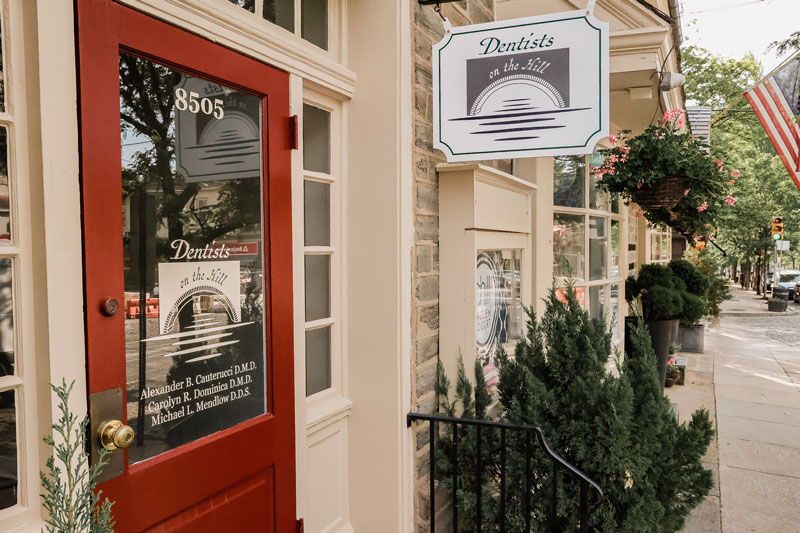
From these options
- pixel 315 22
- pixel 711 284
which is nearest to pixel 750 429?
pixel 315 22

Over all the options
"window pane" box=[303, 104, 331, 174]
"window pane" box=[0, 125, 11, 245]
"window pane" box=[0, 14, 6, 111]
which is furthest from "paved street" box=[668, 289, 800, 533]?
"window pane" box=[0, 14, 6, 111]

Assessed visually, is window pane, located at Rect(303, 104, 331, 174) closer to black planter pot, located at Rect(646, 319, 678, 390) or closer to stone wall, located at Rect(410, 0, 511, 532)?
stone wall, located at Rect(410, 0, 511, 532)

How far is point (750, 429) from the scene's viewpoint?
5746 millimetres

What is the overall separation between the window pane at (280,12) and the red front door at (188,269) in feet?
0.79

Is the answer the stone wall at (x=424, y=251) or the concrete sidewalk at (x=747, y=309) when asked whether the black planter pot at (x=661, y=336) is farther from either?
the concrete sidewalk at (x=747, y=309)

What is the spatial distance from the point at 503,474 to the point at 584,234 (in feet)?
10.2

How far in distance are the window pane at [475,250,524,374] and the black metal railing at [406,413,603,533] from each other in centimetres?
62

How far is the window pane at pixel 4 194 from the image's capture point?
1.41 metres

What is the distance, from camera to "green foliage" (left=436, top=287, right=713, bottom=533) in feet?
8.16

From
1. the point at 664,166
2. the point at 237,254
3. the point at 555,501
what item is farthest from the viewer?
the point at 664,166

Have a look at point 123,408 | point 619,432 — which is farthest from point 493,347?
point 123,408

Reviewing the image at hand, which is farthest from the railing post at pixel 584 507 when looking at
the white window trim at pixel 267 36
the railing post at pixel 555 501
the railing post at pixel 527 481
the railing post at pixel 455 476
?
the white window trim at pixel 267 36

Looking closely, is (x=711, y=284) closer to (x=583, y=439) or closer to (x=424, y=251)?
(x=583, y=439)

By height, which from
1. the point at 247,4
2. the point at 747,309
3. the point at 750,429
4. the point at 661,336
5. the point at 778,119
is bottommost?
the point at 747,309
